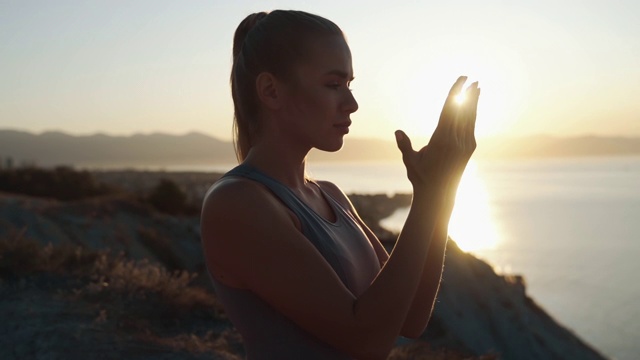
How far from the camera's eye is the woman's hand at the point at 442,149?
5.87 ft

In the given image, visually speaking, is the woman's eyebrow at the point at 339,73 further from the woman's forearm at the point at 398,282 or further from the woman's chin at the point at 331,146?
the woman's forearm at the point at 398,282

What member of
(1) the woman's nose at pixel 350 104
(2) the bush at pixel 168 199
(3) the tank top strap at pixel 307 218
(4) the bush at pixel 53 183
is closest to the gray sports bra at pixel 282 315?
(3) the tank top strap at pixel 307 218

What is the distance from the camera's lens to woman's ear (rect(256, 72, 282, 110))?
193cm

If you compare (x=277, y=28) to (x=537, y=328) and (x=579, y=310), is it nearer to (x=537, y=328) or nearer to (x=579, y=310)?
(x=537, y=328)

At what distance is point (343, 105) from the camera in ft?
6.28

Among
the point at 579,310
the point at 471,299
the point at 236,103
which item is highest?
the point at 236,103

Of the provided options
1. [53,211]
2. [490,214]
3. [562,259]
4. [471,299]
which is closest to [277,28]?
[471,299]

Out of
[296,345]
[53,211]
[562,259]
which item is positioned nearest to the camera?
[296,345]

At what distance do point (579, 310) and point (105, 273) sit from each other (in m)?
19.3

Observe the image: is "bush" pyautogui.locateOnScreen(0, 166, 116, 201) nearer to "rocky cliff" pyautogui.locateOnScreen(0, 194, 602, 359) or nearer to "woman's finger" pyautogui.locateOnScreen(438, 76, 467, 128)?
"rocky cliff" pyautogui.locateOnScreen(0, 194, 602, 359)

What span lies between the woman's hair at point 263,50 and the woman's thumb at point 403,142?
32 cm

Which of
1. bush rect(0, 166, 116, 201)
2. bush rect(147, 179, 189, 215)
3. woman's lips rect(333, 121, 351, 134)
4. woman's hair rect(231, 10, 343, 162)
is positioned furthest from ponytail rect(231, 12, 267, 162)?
bush rect(0, 166, 116, 201)

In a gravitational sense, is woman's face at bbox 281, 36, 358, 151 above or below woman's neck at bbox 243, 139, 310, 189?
above

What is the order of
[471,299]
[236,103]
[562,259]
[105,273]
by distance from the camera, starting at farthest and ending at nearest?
[562,259] < [471,299] < [105,273] < [236,103]
